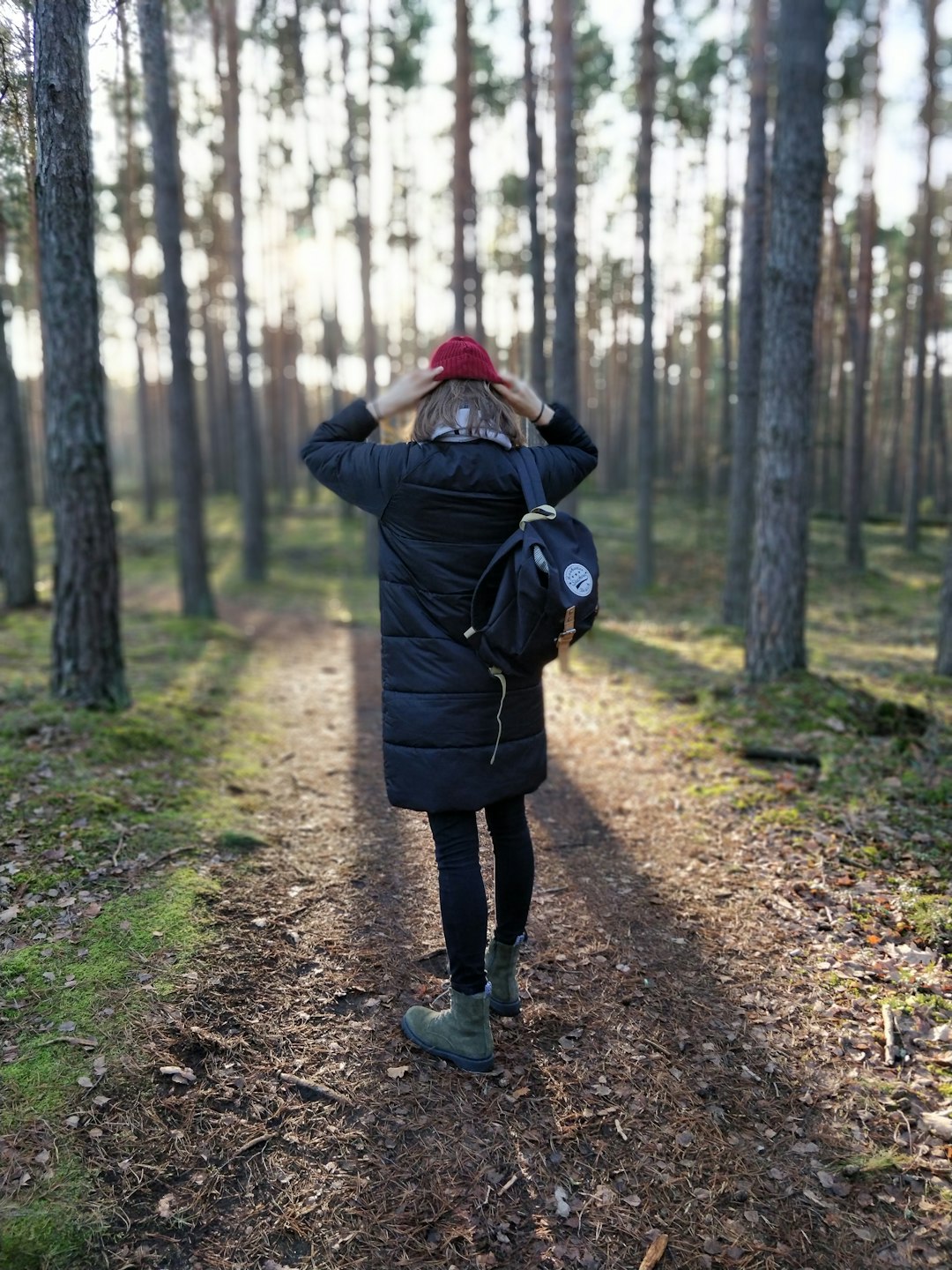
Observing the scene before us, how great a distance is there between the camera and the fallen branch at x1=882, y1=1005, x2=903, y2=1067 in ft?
10.3

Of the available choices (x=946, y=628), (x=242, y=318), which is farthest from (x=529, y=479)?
(x=242, y=318)

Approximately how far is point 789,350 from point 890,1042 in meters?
6.26

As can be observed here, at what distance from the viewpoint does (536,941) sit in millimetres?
4051

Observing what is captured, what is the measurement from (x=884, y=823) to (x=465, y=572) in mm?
3580

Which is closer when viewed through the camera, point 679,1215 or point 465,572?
point 679,1215

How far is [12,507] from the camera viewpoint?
11797 millimetres

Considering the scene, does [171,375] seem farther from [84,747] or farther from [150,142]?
[84,747]

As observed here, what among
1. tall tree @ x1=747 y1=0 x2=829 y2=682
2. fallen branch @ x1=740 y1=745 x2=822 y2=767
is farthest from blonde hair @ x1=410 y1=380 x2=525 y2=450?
tall tree @ x1=747 y1=0 x2=829 y2=682

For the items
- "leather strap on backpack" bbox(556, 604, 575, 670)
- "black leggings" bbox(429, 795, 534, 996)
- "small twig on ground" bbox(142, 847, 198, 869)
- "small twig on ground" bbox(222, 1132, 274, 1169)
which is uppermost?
"leather strap on backpack" bbox(556, 604, 575, 670)

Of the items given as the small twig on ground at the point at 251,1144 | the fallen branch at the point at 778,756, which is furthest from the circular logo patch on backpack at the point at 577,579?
the fallen branch at the point at 778,756

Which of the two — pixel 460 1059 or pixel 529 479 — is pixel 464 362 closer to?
pixel 529 479

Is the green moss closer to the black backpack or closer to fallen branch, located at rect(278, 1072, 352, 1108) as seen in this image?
fallen branch, located at rect(278, 1072, 352, 1108)

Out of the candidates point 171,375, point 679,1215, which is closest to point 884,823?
point 679,1215

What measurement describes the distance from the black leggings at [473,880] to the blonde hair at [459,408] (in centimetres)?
135
